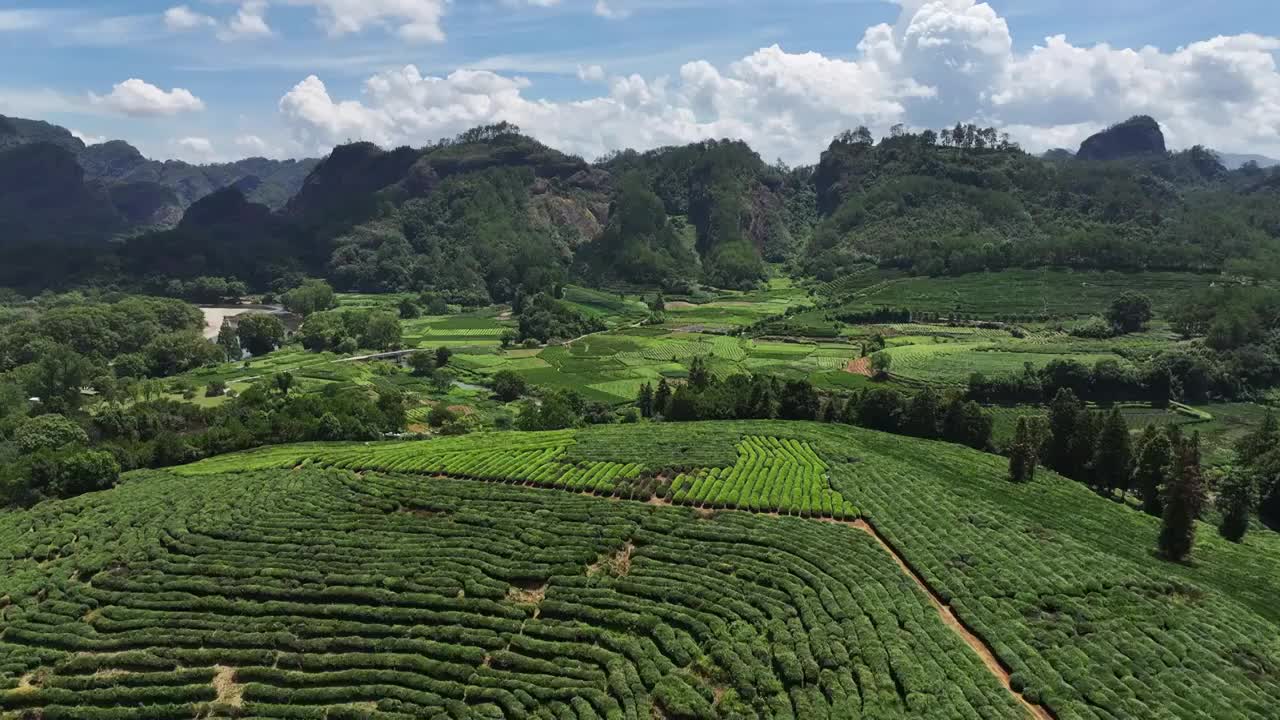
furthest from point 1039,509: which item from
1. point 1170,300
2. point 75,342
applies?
point 75,342

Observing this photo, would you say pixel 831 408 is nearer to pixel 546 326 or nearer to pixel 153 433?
pixel 153 433

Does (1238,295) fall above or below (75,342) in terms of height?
above

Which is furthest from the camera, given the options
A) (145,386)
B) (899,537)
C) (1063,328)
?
(1063,328)

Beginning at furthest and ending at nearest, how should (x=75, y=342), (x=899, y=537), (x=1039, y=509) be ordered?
(x=75, y=342) < (x=1039, y=509) < (x=899, y=537)

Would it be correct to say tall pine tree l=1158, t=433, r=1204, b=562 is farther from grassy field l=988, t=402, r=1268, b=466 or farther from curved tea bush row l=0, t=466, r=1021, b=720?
grassy field l=988, t=402, r=1268, b=466

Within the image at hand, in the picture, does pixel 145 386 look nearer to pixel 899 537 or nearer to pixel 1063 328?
pixel 899 537

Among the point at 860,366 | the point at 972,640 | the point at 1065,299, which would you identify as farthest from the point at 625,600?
the point at 1065,299

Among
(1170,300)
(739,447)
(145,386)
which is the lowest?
(145,386)

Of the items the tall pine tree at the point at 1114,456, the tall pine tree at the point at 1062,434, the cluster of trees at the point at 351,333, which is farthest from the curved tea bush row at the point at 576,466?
the cluster of trees at the point at 351,333
